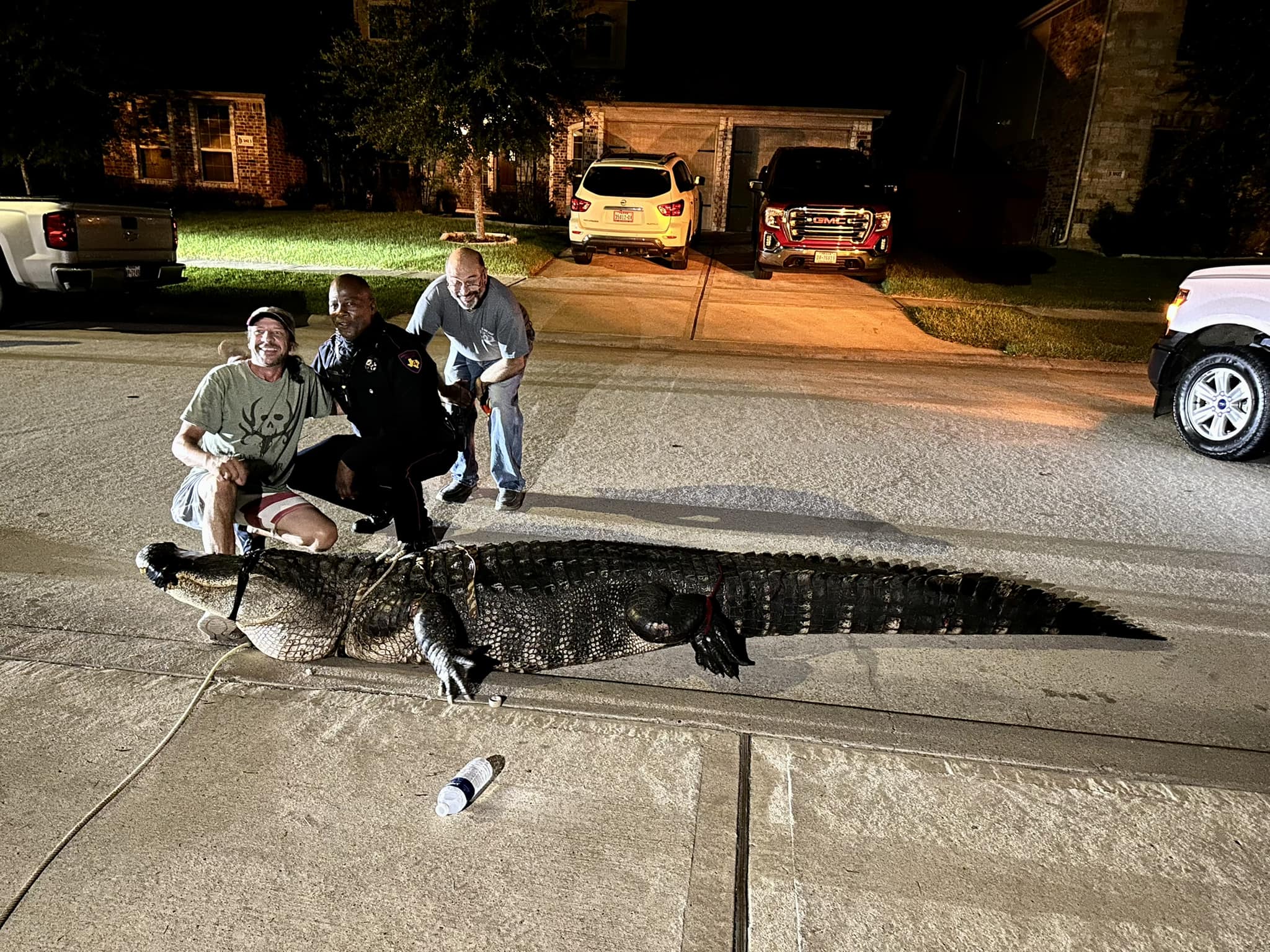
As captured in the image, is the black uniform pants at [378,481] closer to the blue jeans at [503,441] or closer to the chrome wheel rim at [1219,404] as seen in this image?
the blue jeans at [503,441]

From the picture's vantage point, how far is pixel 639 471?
20.4 feet

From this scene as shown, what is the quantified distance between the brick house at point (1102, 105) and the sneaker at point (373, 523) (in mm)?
22577

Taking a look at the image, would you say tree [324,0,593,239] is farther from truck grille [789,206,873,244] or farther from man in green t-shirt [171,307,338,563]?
man in green t-shirt [171,307,338,563]

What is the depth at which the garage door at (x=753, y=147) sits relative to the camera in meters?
23.6

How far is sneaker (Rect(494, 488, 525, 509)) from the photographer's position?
213 inches

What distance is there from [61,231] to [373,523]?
27.9ft

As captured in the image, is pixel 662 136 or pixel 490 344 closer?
pixel 490 344

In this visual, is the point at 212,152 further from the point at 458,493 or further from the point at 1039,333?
the point at 458,493

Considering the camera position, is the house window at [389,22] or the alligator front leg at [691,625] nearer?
the alligator front leg at [691,625]

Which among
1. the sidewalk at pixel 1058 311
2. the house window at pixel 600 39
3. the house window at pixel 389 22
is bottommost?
the sidewalk at pixel 1058 311

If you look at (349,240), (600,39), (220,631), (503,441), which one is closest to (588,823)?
(220,631)

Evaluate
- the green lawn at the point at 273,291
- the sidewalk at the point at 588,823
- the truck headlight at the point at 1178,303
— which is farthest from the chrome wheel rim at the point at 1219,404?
the green lawn at the point at 273,291

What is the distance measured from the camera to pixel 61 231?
10.3m

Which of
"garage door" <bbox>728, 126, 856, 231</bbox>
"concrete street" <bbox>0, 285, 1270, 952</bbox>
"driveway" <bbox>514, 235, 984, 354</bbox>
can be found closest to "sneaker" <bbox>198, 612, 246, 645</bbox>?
"concrete street" <bbox>0, 285, 1270, 952</bbox>
